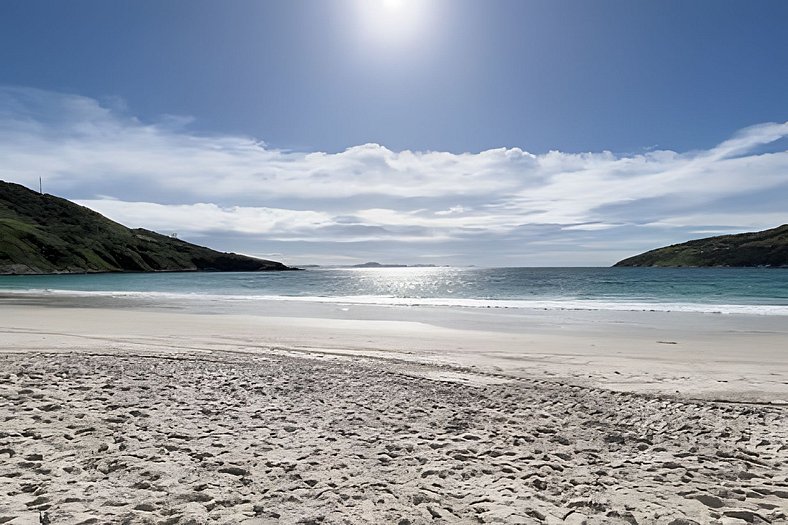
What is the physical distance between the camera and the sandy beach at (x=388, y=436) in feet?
16.7

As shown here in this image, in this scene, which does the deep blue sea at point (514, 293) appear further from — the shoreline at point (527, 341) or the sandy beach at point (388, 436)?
the sandy beach at point (388, 436)

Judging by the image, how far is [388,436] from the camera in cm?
724

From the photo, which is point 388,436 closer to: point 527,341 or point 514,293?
point 527,341

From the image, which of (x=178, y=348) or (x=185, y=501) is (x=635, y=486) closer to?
(x=185, y=501)

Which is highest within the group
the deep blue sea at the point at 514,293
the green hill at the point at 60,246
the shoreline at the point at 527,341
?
the green hill at the point at 60,246

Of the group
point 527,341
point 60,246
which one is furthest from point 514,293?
point 60,246

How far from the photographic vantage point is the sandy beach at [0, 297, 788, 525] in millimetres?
5082

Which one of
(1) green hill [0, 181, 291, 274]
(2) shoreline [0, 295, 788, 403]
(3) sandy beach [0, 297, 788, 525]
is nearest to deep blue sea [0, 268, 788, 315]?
(2) shoreline [0, 295, 788, 403]

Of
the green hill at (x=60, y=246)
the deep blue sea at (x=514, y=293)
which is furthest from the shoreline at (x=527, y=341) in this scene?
the green hill at (x=60, y=246)

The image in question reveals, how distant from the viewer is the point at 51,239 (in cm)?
16075

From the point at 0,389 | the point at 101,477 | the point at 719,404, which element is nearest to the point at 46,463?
the point at 101,477

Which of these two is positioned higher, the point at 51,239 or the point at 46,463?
the point at 51,239

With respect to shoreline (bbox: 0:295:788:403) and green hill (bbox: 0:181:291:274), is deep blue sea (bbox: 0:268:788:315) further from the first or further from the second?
green hill (bbox: 0:181:291:274)

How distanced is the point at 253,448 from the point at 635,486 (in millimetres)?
4747
